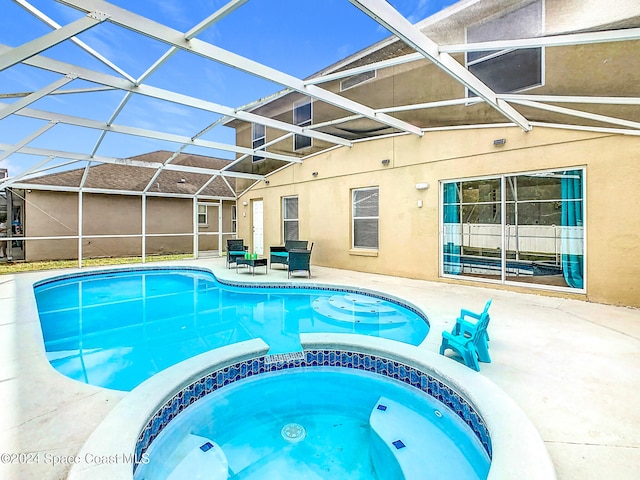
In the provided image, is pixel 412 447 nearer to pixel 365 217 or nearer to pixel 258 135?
pixel 365 217

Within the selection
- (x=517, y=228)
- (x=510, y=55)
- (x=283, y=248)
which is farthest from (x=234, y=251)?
(x=510, y=55)

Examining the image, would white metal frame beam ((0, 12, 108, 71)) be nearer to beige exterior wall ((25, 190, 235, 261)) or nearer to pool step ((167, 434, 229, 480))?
pool step ((167, 434, 229, 480))

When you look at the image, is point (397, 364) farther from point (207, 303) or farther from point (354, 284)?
point (207, 303)

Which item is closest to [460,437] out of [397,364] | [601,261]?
[397,364]

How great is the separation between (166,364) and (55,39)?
4.19 metres

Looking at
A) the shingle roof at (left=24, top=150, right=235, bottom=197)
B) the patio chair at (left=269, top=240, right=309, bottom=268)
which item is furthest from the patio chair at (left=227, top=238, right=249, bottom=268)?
the shingle roof at (left=24, top=150, right=235, bottom=197)

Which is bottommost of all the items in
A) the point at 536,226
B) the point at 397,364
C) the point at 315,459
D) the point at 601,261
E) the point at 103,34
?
the point at 315,459

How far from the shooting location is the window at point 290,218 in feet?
43.2

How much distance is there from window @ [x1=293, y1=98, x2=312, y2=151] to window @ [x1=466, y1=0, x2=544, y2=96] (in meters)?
5.51

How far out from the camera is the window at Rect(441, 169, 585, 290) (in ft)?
22.5

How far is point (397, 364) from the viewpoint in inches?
152

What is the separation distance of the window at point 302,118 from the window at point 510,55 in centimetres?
551

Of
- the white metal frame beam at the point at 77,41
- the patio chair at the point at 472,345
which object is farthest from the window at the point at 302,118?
the patio chair at the point at 472,345

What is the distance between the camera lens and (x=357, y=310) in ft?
22.6
